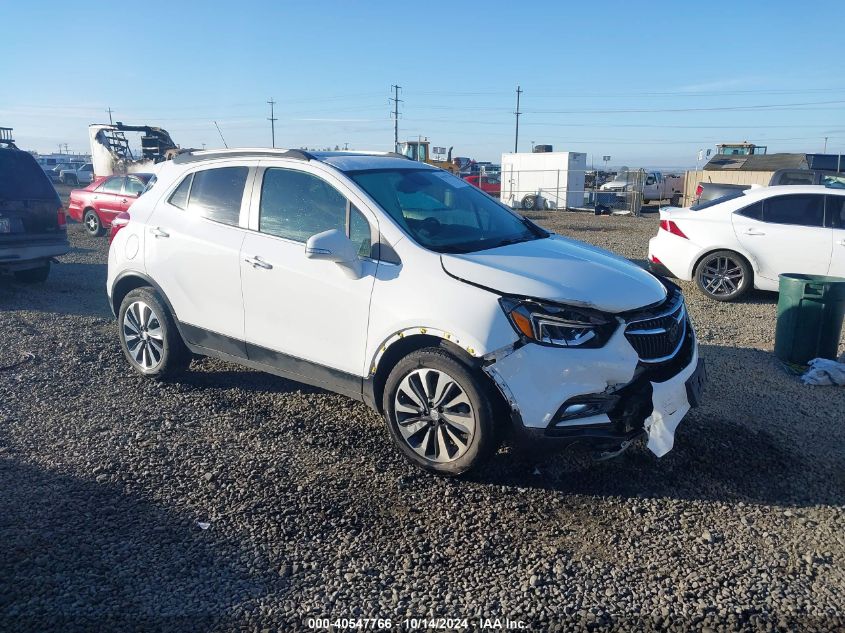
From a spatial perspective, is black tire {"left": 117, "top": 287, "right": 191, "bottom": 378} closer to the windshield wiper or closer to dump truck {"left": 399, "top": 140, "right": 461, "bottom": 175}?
the windshield wiper

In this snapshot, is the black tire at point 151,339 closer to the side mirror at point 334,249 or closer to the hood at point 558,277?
the side mirror at point 334,249

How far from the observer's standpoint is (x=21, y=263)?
9320 millimetres

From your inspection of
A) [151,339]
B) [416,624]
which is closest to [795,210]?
[151,339]

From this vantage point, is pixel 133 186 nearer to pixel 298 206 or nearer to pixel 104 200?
pixel 104 200

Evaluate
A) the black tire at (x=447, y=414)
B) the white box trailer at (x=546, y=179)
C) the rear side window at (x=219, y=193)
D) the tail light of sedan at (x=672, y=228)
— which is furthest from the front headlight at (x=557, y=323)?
the white box trailer at (x=546, y=179)

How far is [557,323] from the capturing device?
148 inches

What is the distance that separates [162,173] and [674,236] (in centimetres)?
682

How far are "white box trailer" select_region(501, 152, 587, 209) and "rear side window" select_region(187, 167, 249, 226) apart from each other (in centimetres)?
2796

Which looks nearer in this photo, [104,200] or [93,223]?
[104,200]

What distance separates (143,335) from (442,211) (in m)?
2.84

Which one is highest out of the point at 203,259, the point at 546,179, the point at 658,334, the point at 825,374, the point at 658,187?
the point at 546,179

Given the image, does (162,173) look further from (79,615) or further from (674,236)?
(674,236)

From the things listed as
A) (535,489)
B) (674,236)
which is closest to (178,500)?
(535,489)

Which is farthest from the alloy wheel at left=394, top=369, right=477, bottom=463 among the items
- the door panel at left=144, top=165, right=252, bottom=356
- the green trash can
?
the green trash can
